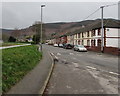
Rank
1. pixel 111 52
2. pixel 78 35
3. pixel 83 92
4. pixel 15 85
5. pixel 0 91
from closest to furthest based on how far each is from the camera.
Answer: pixel 0 91
pixel 83 92
pixel 15 85
pixel 111 52
pixel 78 35

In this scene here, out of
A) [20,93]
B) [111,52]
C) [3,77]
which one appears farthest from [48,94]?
[111,52]

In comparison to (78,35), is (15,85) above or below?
below

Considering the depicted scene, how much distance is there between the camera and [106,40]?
33.6 meters

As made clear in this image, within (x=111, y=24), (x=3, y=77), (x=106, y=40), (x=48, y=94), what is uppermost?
(x=111, y=24)

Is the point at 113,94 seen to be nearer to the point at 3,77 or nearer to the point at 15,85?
the point at 15,85

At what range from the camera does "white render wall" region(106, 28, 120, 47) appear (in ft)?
110

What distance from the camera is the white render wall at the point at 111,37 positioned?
33.7 m

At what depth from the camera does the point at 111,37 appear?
33844mm

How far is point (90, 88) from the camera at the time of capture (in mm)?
5617

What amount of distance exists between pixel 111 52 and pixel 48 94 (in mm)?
21477

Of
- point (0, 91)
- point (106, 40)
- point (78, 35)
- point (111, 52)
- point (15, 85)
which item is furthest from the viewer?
point (78, 35)

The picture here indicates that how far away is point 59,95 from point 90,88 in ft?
4.68

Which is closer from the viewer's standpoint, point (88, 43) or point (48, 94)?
point (48, 94)

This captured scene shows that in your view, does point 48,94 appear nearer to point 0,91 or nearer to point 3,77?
Answer: point 0,91
